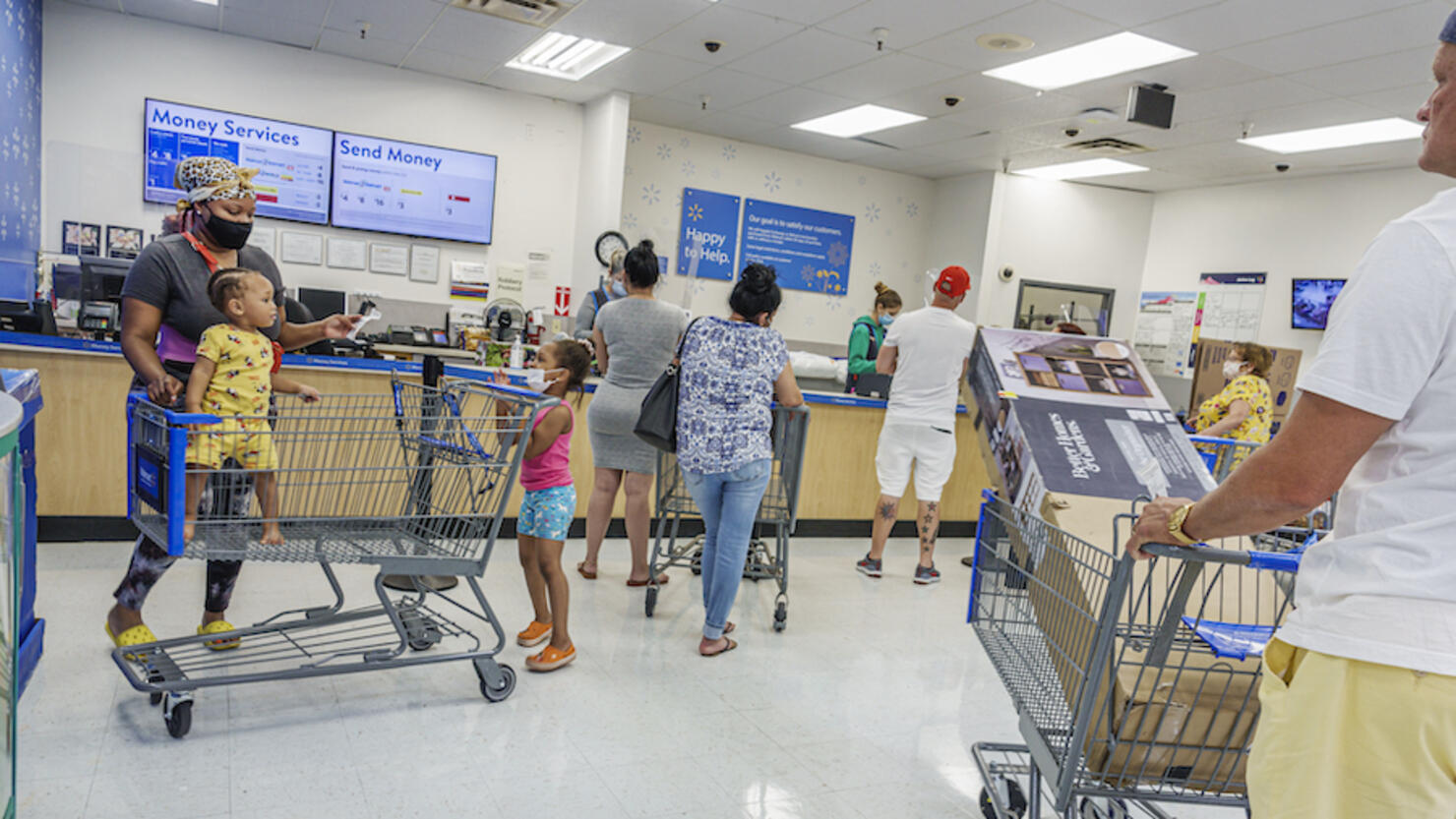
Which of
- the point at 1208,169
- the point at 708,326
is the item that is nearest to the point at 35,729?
the point at 708,326

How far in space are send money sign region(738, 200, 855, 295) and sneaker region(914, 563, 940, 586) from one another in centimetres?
435

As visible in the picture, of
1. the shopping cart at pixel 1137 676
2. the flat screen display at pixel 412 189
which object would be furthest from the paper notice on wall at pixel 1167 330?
the shopping cart at pixel 1137 676

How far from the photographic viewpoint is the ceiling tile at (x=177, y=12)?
5586 millimetres

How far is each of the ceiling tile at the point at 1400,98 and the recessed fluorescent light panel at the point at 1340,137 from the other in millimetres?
208

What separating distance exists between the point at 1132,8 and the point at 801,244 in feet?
14.9

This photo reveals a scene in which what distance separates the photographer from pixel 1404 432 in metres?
1.00

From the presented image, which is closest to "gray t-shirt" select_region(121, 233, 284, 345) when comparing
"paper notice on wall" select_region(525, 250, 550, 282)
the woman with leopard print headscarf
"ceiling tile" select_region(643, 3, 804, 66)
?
the woman with leopard print headscarf

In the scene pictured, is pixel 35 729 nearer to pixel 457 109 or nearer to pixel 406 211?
pixel 406 211

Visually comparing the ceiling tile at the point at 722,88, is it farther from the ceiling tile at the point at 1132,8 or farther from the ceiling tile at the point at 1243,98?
the ceiling tile at the point at 1243,98

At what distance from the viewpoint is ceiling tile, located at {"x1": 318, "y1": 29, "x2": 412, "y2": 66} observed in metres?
6.00

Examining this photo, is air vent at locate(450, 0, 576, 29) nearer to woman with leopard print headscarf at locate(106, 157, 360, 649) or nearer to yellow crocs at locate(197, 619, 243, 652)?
woman with leopard print headscarf at locate(106, 157, 360, 649)

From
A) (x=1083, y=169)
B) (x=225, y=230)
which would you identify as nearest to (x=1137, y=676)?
(x=225, y=230)

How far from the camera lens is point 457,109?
6945 millimetres

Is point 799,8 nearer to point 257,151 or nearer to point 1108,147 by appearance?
point 1108,147
